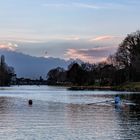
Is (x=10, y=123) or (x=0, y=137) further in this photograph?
(x=10, y=123)

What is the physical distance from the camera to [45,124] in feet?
167

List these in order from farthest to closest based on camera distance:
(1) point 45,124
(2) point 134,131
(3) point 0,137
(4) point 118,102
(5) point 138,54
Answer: (5) point 138,54
(4) point 118,102
(1) point 45,124
(2) point 134,131
(3) point 0,137

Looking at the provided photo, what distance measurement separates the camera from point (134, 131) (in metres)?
44.8

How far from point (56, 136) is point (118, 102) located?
4752 centimetres

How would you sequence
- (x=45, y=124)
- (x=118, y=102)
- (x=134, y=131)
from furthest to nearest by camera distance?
(x=118, y=102) < (x=45, y=124) < (x=134, y=131)

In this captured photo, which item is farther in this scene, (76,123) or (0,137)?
(76,123)

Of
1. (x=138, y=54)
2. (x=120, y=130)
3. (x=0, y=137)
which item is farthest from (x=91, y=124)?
(x=138, y=54)

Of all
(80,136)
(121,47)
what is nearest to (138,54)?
(121,47)

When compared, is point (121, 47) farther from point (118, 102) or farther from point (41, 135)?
point (41, 135)

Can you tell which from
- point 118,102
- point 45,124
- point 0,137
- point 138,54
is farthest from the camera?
point 138,54

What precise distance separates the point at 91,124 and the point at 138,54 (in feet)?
478

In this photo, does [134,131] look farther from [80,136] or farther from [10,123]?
[10,123]

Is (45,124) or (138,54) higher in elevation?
(138,54)

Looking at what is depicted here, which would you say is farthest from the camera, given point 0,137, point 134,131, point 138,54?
point 138,54
